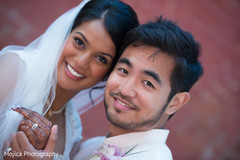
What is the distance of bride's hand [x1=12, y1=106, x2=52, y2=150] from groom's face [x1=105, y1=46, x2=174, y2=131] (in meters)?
0.61

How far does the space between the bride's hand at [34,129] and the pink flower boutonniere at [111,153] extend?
52cm

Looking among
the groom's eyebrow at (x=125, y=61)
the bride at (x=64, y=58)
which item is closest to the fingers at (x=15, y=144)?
the bride at (x=64, y=58)

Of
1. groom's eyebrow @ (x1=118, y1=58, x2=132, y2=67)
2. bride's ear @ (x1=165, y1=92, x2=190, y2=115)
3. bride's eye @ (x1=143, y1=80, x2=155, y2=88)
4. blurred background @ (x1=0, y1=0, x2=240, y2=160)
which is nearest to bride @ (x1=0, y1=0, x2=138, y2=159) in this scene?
groom's eyebrow @ (x1=118, y1=58, x2=132, y2=67)

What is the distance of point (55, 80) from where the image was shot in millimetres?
2297

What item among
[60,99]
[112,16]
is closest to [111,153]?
[60,99]

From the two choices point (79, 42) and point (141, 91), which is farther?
point (79, 42)

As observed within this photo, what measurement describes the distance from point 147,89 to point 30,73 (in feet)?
3.15

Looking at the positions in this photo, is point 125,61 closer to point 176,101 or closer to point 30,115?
point 176,101

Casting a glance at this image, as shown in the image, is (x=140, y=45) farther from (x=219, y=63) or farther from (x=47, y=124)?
(x=219, y=63)

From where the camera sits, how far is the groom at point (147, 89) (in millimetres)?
2096

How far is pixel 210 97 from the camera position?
5043mm

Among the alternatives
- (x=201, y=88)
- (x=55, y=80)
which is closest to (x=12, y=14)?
(x=55, y=80)

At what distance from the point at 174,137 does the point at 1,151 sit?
147 inches

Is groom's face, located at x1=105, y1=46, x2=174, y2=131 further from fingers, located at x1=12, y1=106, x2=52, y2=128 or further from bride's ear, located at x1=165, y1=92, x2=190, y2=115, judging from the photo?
fingers, located at x1=12, y1=106, x2=52, y2=128
